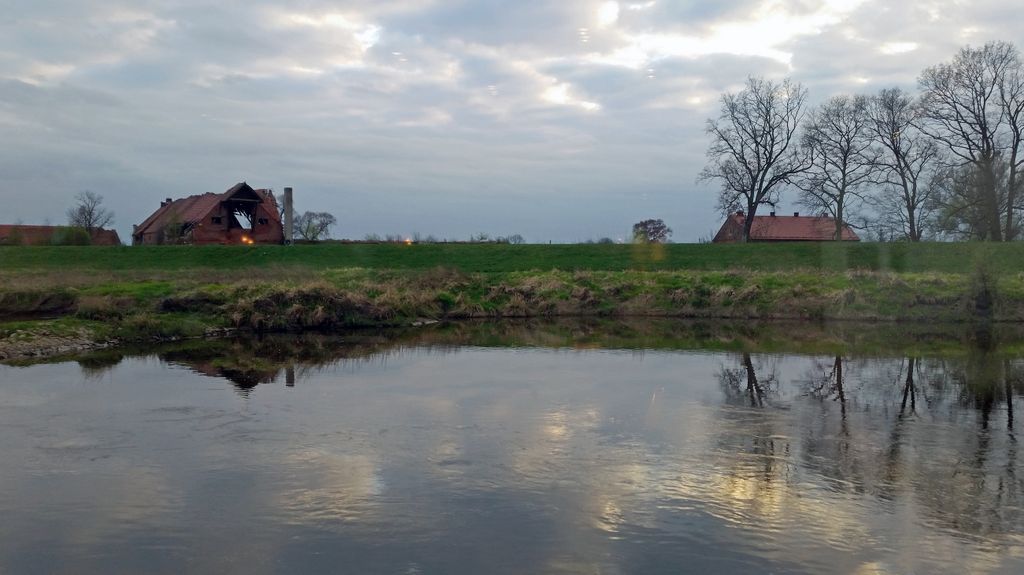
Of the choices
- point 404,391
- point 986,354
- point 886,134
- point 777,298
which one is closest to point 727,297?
point 777,298

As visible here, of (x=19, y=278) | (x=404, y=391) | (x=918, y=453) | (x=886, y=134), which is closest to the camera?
(x=918, y=453)

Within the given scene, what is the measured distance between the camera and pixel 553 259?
141ft

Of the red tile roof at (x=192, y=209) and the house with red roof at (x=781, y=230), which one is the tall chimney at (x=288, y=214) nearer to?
the red tile roof at (x=192, y=209)

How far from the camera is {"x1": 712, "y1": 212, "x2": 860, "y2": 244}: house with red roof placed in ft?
227

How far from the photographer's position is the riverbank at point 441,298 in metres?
25.0

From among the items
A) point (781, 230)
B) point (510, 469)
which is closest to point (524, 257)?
point (510, 469)

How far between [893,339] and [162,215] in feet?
177

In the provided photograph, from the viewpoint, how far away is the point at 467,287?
1294 inches

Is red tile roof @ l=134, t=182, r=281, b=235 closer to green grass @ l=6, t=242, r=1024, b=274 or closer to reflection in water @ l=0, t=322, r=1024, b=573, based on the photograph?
green grass @ l=6, t=242, r=1024, b=274

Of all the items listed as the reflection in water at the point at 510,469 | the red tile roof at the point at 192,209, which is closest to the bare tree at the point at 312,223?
the red tile roof at the point at 192,209

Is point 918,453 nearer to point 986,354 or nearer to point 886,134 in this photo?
point 986,354

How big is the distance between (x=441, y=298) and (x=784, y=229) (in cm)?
4886

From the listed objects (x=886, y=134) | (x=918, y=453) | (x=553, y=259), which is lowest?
(x=918, y=453)

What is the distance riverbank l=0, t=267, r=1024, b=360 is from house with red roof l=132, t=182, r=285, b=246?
20.0m
